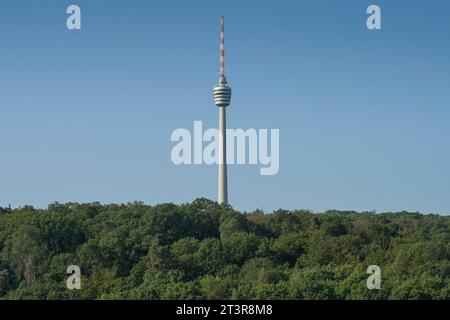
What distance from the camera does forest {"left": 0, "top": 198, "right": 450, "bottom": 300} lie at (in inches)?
1759

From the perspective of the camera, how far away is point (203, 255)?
56531 millimetres

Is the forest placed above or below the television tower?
below

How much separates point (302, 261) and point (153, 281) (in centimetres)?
1373

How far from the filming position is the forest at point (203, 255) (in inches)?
1759

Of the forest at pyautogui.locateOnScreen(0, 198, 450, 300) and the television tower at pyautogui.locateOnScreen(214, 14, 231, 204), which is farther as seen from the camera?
the television tower at pyautogui.locateOnScreen(214, 14, 231, 204)

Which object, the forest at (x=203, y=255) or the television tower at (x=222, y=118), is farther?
the television tower at (x=222, y=118)

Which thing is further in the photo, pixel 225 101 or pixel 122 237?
pixel 225 101

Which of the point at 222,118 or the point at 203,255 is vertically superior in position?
the point at 222,118

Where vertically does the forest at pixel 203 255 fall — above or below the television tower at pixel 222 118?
below

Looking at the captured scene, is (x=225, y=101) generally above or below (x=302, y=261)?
above

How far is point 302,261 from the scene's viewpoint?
58.2 m

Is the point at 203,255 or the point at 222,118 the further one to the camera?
the point at 222,118
